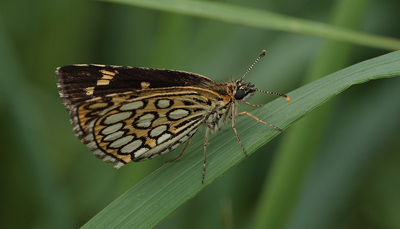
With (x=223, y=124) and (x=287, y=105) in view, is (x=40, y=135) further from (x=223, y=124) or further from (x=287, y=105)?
(x=287, y=105)

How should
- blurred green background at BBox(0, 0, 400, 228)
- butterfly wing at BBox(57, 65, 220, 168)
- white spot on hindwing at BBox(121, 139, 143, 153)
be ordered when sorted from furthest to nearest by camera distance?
blurred green background at BBox(0, 0, 400, 228) < white spot on hindwing at BBox(121, 139, 143, 153) < butterfly wing at BBox(57, 65, 220, 168)

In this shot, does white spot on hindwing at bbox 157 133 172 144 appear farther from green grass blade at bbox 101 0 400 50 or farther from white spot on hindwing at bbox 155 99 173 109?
green grass blade at bbox 101 0 400 50

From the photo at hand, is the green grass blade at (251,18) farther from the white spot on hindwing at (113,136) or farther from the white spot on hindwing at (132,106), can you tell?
the white spot on hindwing at (113,136)

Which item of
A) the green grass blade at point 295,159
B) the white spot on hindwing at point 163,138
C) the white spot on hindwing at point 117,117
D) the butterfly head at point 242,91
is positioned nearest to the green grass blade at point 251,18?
the green grass blade at point 295,159

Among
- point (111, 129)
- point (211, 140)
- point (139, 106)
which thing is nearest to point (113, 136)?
point (111, 129)

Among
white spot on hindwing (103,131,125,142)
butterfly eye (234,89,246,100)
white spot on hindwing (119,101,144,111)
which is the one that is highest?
butterfly eye (234,89,246,100)

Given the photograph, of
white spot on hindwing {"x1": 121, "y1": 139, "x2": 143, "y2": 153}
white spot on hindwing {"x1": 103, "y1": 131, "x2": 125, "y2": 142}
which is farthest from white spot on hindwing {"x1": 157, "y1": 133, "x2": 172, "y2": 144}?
white spot on hindwing {"x1": 103, "y1": 131, "x2": 125, "y2": 142}

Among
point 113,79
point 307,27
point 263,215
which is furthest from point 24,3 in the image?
point 263,215

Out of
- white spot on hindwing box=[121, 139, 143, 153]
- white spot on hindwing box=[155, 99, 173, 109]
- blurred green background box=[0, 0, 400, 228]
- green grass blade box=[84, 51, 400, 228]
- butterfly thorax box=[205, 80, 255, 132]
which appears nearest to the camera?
green grass blade box=[84, 51, 400, 228]

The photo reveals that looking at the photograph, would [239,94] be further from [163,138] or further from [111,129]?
[111,129]
